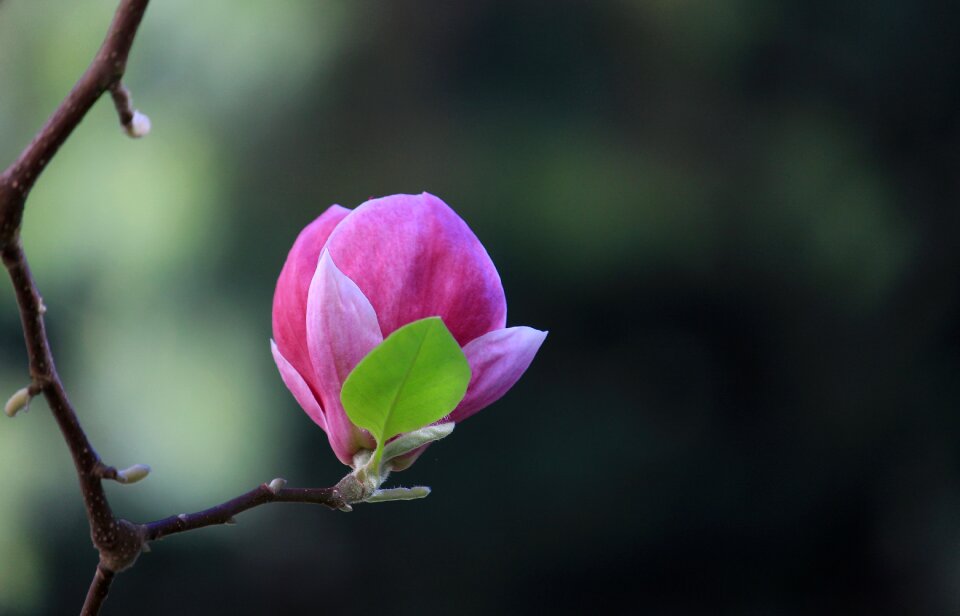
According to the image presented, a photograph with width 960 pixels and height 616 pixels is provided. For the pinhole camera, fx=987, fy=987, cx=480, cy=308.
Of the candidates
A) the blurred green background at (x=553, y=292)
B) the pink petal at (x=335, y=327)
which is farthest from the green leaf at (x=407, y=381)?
the blurred green background at (x=553, y=292)

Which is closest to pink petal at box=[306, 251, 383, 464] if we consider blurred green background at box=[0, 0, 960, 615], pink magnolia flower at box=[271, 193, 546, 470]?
pink magnolia flower at box=[271, 193, 546, 470]

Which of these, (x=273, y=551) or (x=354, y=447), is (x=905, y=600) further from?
(x=354, y=447)

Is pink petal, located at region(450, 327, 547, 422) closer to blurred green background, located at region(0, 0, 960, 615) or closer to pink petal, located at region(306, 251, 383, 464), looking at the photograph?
pink petal, located at region(306, 251, 383, 464)

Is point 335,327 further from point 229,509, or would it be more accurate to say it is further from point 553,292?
point 553,292

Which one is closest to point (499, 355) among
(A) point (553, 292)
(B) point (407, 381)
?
(B) point (407, 381)

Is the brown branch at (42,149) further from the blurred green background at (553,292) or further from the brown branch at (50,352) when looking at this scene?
the blurred green background at (553,292)

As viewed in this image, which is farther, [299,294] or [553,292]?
[553,292]

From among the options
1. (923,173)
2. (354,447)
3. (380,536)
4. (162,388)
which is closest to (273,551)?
(380,536)
